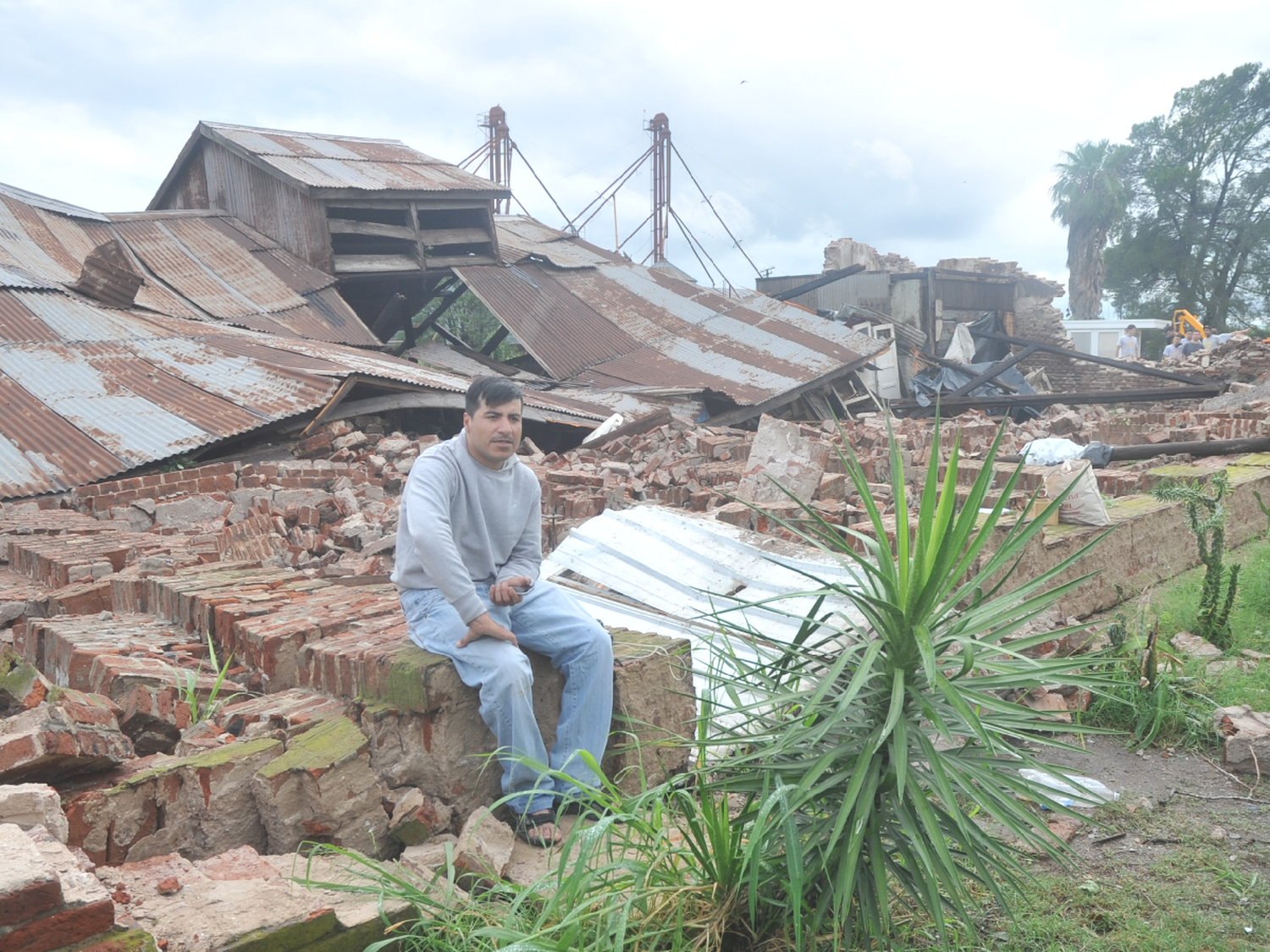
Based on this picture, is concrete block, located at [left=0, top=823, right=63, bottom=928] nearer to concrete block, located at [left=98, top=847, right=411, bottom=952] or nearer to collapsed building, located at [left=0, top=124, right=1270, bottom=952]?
collapsed building, located at [left=0, top=124, right=1270, bottom=952]

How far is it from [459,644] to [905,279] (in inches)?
984

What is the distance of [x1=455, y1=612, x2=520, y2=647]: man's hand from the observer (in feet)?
10.7

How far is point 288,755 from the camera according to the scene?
306 cm

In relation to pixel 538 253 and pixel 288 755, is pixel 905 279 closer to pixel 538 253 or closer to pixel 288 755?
pixel 538 253

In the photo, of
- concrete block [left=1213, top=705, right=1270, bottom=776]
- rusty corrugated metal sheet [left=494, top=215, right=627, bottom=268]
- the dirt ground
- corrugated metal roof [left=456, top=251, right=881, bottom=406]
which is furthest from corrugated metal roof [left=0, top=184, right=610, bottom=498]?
concrete block [left=1213, top=705, right=1270, bottom=776]

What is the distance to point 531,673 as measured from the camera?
130 inches

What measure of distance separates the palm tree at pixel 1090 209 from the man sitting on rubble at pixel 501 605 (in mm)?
41609

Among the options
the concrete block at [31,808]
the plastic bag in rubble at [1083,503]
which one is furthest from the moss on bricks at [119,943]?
the plastic bag in rubble at [1083,503]

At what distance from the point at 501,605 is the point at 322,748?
0.77 m

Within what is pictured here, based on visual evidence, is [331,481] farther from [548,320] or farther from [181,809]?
[548,320]

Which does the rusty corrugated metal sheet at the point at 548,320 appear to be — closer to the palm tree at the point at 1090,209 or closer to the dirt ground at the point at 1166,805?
the dirt ground at the point at 1166,805

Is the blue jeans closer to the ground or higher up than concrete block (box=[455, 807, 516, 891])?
higher up

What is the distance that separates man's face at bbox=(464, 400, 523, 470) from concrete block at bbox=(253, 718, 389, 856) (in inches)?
42.5

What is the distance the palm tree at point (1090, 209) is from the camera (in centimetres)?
3947
